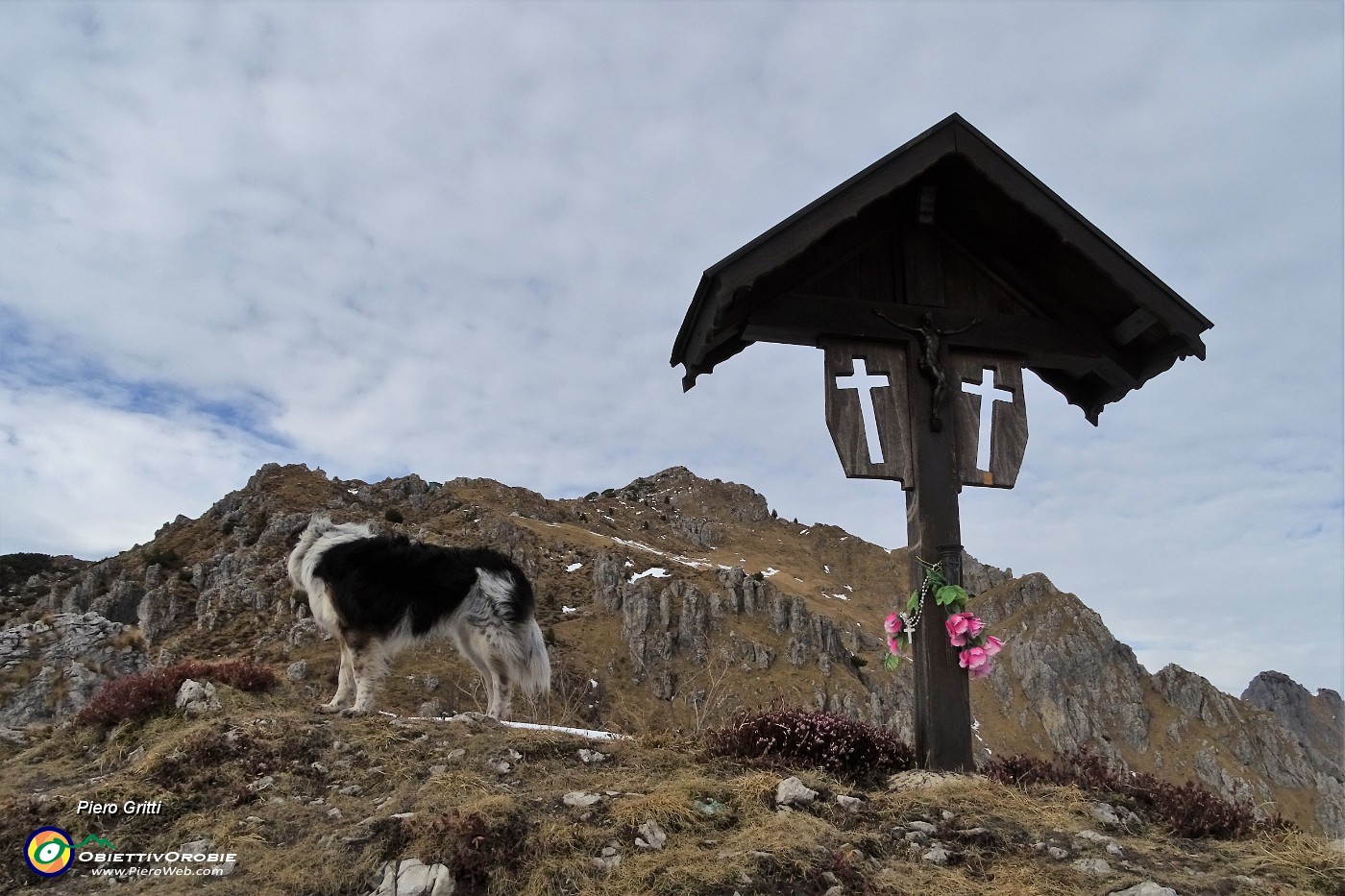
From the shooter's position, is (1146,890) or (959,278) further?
(959,278)

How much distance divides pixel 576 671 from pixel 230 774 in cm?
5886

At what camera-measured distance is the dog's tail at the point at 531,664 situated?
9.55 meters

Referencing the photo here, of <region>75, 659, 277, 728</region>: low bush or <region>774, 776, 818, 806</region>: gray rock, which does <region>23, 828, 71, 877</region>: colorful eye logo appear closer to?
<region>75, 659, 277, 728</region>: low bush

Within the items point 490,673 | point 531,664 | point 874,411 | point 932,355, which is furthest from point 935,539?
point 490,673

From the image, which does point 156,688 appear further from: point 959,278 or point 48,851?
point 959,278

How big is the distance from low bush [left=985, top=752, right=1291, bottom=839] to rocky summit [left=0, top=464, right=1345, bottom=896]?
1.02 ft

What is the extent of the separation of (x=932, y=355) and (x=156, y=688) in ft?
27.7

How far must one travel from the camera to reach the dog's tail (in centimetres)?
955

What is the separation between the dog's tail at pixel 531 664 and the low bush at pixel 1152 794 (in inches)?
207

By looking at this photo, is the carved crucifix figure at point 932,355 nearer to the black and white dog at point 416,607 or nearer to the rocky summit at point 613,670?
the rocky summit at point 613,670

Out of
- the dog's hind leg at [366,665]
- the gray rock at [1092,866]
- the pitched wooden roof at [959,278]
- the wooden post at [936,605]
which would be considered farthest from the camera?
the dog's hind leg at [366,665]

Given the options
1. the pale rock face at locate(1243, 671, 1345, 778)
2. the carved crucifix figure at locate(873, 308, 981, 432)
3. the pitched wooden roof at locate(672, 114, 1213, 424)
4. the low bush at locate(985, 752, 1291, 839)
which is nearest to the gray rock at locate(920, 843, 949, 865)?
the low bush at locate(985, 752, 1291, 839)

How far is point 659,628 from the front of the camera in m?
76.1

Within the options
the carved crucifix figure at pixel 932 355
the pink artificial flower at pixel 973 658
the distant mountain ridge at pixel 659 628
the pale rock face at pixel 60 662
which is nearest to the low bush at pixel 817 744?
the pink artificial flower at pixel 973 658
